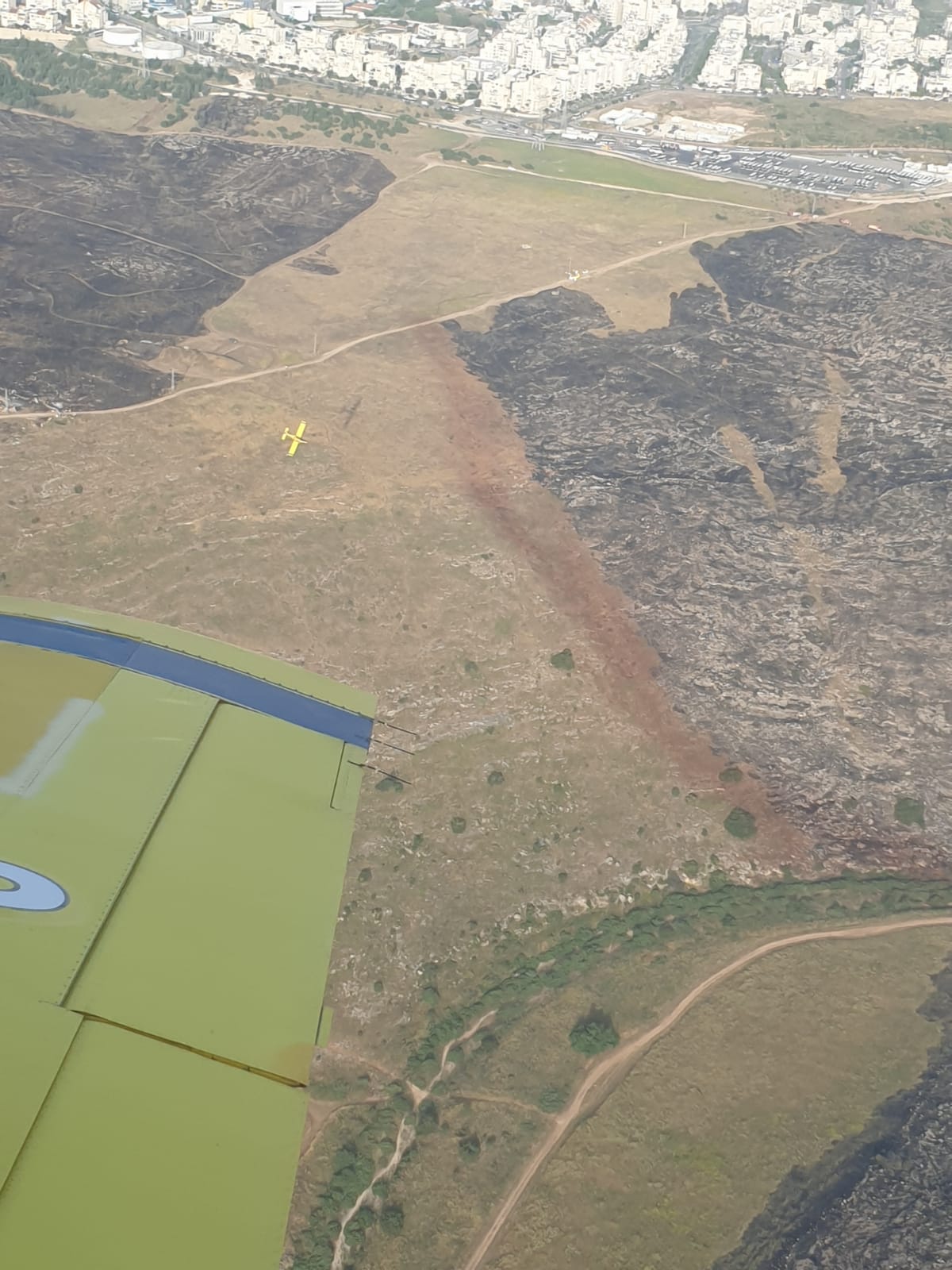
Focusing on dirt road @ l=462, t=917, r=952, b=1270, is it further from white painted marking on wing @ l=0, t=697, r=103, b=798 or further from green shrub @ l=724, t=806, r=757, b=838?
white painted marking on wing @ l=0, t=697, r=103, b=798

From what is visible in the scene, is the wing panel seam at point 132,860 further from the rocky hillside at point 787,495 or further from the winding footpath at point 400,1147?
the rocky hillside at point 787,495

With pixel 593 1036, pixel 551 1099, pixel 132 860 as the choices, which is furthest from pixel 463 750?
pixel 132 860

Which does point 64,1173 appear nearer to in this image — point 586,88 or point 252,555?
point 252,555

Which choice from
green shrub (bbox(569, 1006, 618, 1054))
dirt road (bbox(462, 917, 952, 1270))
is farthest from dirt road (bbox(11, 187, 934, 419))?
dirt road (bbox(462, 917, 952, 1270))

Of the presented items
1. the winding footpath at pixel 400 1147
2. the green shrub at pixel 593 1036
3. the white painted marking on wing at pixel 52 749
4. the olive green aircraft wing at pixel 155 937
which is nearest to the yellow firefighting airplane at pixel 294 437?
the olive green aircraft wing at pixel 155 937

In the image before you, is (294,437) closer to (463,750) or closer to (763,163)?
(463,750)

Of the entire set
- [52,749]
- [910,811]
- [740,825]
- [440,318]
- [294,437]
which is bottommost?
[740,825]
